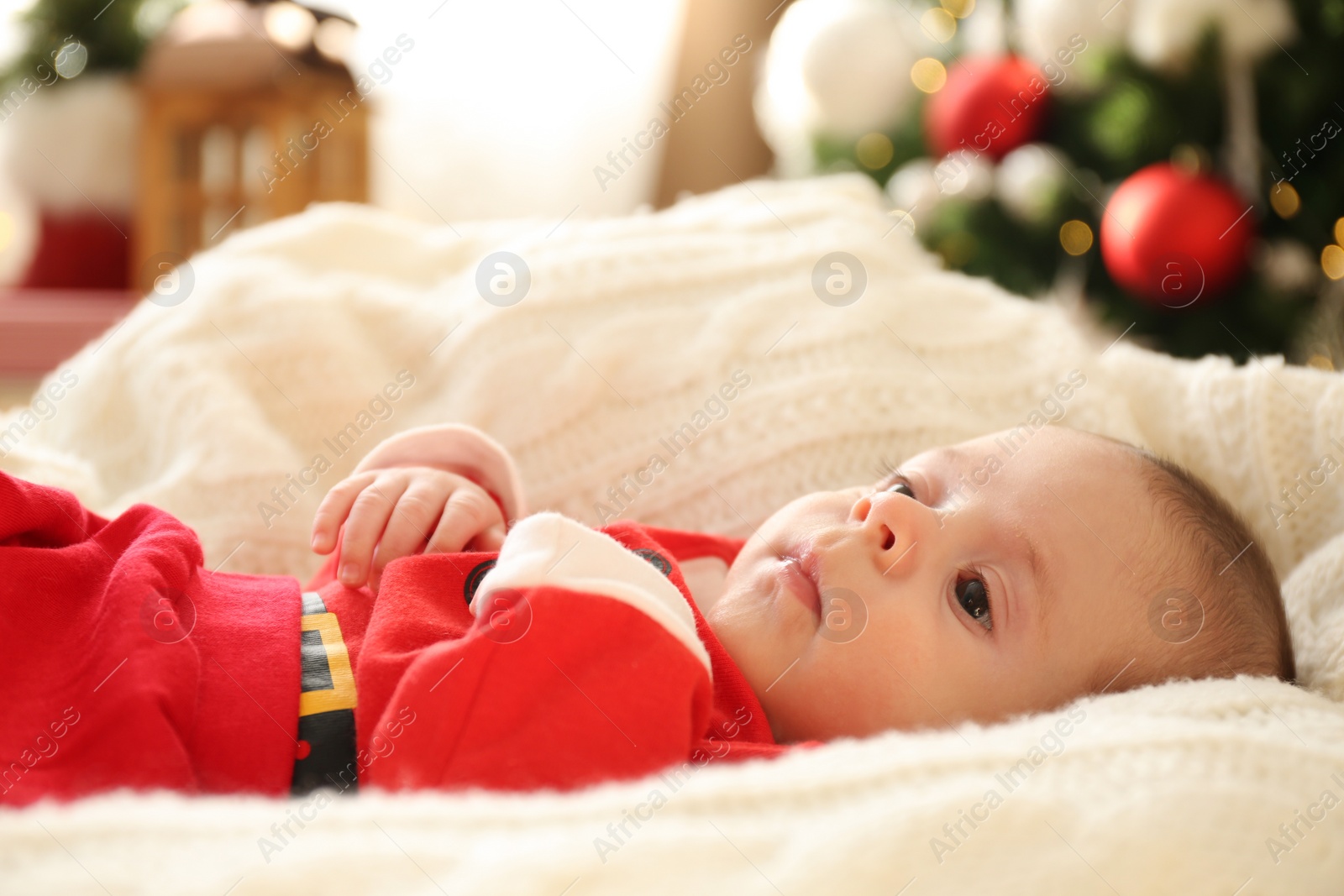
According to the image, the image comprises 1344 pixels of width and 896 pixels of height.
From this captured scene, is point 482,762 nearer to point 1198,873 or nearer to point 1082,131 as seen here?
point 1198,873

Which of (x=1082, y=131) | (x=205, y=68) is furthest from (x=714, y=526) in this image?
(x=205, y=68)

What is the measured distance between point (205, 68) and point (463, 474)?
179 centimetres

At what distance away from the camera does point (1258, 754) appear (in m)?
0.60

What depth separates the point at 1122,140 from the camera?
1728mm

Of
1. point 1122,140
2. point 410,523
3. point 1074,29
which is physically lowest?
point 410,523

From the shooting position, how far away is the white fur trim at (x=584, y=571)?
2.26ft

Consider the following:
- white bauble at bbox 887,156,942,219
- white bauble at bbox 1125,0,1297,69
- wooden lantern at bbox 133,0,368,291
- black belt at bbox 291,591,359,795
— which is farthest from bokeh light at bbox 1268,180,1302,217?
wooden lantern at bbox 133,0,368,291

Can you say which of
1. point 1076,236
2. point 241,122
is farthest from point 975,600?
point 241,122

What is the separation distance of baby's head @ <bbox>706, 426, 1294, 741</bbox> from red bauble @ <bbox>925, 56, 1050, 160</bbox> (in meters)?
1.14

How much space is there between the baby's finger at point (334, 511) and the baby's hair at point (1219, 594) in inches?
25.0

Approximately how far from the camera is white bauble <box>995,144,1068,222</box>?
1.85 metres

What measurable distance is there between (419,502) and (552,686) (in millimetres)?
270

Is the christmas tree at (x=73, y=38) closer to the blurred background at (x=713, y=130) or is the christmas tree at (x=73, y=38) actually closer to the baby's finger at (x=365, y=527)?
the blurred background at (x=713, y=130)

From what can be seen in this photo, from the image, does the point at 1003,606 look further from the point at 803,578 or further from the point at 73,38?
the point at 73,38
